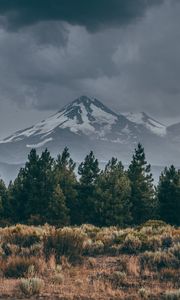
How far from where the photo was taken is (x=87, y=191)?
186 feet

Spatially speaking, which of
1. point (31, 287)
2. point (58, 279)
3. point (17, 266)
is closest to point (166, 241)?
point (58, 279)

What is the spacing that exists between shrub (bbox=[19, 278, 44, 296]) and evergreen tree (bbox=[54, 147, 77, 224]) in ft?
133

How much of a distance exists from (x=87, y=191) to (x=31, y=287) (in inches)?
1778

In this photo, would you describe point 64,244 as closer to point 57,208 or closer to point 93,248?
point 93,248

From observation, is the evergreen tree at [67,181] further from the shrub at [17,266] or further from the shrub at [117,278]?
the shrub at [117,278]

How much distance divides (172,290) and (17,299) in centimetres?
412

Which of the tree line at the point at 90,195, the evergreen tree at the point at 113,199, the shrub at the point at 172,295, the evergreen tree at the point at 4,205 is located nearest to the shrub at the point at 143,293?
the shrub at the point at 172,295

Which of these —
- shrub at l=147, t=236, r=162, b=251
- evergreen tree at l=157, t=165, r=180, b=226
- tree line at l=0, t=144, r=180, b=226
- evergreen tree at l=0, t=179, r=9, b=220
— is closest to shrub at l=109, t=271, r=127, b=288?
shrub at l=147, t=236, r=162, b=251

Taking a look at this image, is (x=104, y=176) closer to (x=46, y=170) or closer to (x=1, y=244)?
(x=46, y=170)

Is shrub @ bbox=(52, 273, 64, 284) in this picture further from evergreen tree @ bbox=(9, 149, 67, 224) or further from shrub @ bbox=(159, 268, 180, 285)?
evergreen tree @ bbox=(9, 149, 67, 224)

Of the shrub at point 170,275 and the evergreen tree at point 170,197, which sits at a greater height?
the evergreen tree at point 170,197

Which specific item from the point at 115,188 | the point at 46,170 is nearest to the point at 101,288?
the point at 115,188

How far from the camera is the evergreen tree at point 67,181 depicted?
55781mm

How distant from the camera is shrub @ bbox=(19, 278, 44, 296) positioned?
11484mm
